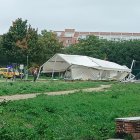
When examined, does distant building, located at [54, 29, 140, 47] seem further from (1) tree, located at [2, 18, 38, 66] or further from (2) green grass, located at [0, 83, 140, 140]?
(2) green grass, located at [0, 83, 140, 140]

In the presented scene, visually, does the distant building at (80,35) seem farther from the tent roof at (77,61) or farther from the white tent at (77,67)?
the white tent at (77,67)

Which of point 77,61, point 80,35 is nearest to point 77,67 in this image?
point 77,61

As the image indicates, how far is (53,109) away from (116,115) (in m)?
2.10

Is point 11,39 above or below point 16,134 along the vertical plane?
above

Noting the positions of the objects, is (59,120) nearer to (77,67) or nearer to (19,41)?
(77,67)

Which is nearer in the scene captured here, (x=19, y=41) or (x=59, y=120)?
(x=59, y=120)

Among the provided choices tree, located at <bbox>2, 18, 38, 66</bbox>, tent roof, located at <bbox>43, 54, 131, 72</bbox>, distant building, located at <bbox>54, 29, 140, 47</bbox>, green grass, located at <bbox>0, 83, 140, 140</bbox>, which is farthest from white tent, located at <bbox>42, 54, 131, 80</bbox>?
distant building, located at <bbox>54, 29, 140, 47</bbox>

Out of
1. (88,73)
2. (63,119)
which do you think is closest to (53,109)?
(63,119)

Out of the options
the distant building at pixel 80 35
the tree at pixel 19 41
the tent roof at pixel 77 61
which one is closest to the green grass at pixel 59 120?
the tent roof at pixel 77 61

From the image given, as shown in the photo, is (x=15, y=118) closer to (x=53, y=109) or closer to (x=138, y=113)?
(x=53, y=109)

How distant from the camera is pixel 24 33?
2891 inches

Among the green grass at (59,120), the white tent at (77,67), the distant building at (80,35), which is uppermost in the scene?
the distant building at (80,35)

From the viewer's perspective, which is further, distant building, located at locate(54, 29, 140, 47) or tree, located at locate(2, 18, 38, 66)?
distant building, located at locate(54, 29, 140, 47)

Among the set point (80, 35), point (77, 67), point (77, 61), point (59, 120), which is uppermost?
point (80, 35)
